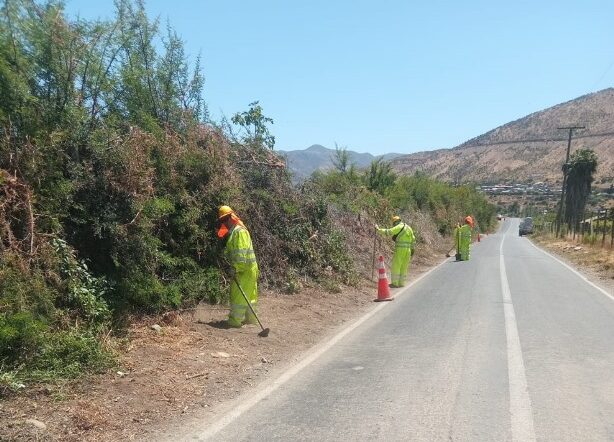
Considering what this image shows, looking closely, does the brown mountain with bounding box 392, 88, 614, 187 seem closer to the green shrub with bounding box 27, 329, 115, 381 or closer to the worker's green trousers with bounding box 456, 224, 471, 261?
the worker's green trousers with bounding box 456, 224, 471, 261

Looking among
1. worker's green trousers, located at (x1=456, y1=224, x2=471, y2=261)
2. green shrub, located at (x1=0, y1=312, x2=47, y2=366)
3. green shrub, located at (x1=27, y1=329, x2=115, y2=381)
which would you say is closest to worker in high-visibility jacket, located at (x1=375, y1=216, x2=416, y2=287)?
worker's green trousers, located at (x1=456, y1=224, x2=471, y2=261)

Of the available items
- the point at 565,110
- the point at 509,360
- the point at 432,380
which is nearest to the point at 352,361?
the point at 432,380

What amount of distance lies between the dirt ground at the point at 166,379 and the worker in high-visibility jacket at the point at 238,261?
0.30 metres

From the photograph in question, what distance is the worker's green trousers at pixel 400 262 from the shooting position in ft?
49.2

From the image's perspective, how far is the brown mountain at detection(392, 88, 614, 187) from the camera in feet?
380

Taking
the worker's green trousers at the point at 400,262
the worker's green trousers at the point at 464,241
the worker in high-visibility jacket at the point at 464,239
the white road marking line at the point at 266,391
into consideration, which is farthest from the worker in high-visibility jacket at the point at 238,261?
the worker's green trousers at the point at 464,241

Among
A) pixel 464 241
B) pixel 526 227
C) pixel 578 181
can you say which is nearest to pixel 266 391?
pixel 464 241

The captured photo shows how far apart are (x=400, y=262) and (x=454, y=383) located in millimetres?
9196

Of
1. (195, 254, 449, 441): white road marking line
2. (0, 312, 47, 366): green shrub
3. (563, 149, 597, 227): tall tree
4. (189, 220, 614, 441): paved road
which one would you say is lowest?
(195, 254, 449, 441): white road marking line

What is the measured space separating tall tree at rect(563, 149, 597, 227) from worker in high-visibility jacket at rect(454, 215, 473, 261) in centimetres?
4257

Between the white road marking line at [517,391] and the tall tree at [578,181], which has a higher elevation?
the tall tree at [578,181]

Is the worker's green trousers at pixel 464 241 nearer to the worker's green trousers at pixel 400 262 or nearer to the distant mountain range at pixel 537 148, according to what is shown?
the worker's green trousers at pixel 400 262

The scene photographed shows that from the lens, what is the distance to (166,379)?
232 inches

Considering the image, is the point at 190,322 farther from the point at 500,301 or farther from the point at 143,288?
the point at 500,301
